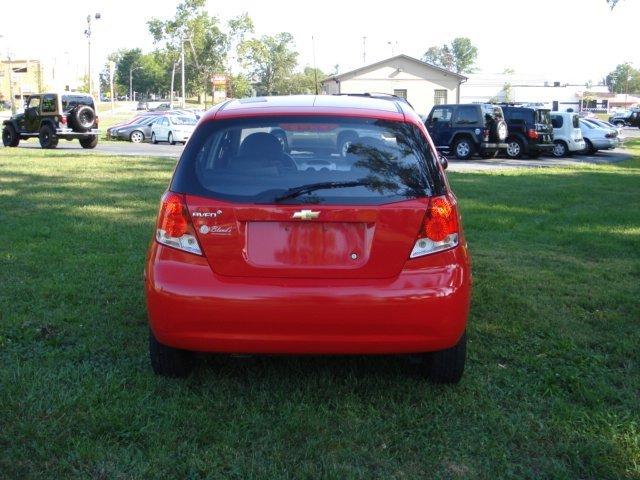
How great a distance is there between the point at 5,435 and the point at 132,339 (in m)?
1.34

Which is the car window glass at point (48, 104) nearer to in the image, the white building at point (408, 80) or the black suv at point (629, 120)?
the white building at point (408, 80)

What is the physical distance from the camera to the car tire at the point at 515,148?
78.0ft

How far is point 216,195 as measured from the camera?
353 centimetres

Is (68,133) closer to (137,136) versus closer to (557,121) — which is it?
(137,136)

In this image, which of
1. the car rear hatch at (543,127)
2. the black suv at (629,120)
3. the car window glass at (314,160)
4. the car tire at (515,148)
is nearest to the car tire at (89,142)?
the car tire at (515,148)

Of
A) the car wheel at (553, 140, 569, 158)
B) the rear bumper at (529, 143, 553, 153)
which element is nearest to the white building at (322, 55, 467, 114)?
the car wheel at (553, 140, 569, 158)

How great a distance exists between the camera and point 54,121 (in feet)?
83.1

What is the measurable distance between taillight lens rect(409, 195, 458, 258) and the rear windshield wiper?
0.34 meters

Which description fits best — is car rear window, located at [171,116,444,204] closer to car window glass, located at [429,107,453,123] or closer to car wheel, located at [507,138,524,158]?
car window glass, located at [429,107,453,123]

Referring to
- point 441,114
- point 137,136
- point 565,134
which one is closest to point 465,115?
point 441,114

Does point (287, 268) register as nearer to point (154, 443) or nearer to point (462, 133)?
point (154, 443)

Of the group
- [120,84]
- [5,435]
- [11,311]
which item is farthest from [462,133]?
[120,84]

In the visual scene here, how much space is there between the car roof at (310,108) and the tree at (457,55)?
160 metres

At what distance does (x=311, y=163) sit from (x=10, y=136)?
84.6 ft
